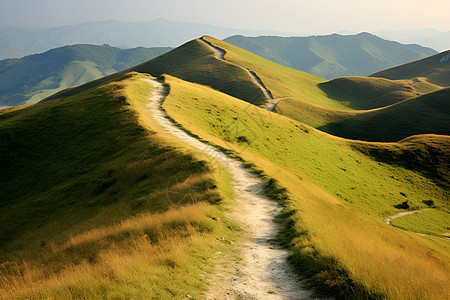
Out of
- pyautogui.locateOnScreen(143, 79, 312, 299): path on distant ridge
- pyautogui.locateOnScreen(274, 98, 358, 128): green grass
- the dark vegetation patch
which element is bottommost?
pyautogui.locateOnScreen(274, 98, 358, 128): green grass

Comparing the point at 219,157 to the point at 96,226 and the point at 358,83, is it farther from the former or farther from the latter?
the point at 358,83

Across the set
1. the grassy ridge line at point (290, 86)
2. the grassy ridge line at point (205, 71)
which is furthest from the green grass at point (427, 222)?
→ the grassy ridge line at point (290, 86)

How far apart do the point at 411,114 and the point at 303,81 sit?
254 ft

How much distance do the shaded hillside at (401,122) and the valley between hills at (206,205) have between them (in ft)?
93.1

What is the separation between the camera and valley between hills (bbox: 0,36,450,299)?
10359 mm

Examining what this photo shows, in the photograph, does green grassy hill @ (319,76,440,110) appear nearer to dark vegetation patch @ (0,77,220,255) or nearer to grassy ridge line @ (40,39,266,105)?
grassy ridge line @ (40,39,266,105)

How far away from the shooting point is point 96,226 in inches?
768

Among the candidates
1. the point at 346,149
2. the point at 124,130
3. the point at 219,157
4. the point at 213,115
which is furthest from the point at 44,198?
the point at 346,149

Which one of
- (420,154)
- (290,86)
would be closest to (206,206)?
(420,154)

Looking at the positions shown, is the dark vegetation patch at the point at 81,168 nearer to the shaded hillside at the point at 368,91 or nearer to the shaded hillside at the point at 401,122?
the shaded hillside at the point at 401,122

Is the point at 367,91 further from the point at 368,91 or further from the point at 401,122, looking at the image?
the point at 401,122

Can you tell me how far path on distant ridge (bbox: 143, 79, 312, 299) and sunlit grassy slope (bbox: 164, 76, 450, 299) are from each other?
1026mm

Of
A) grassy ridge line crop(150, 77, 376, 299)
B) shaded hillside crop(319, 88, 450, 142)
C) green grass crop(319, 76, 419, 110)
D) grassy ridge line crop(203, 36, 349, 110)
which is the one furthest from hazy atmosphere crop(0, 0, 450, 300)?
green grass crop(319, 76, 419, 110)

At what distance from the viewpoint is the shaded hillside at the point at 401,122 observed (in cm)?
8962
